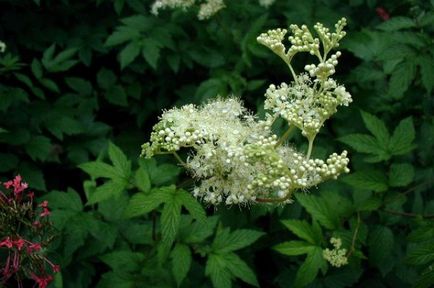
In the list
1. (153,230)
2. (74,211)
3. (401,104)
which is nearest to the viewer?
(153,230)

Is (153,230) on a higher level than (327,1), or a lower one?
lower

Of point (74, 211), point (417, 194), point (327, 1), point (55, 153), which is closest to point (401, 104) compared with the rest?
point (417, 194)

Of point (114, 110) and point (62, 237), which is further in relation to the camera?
point (114, 110)

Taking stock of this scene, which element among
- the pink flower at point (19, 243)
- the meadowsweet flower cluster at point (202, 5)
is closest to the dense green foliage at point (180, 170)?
the meadowsweet flower cluster at point (202, 5)

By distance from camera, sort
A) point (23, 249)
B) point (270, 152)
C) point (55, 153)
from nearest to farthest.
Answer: point (270, 152) < point (23, 249) < point (55, 153)

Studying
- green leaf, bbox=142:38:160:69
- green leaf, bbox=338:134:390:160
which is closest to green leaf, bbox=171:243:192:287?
green leaf, bbox=338:134:390:160

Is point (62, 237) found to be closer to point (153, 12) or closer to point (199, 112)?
point (199, 112)

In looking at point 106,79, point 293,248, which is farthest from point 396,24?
point 106,79
